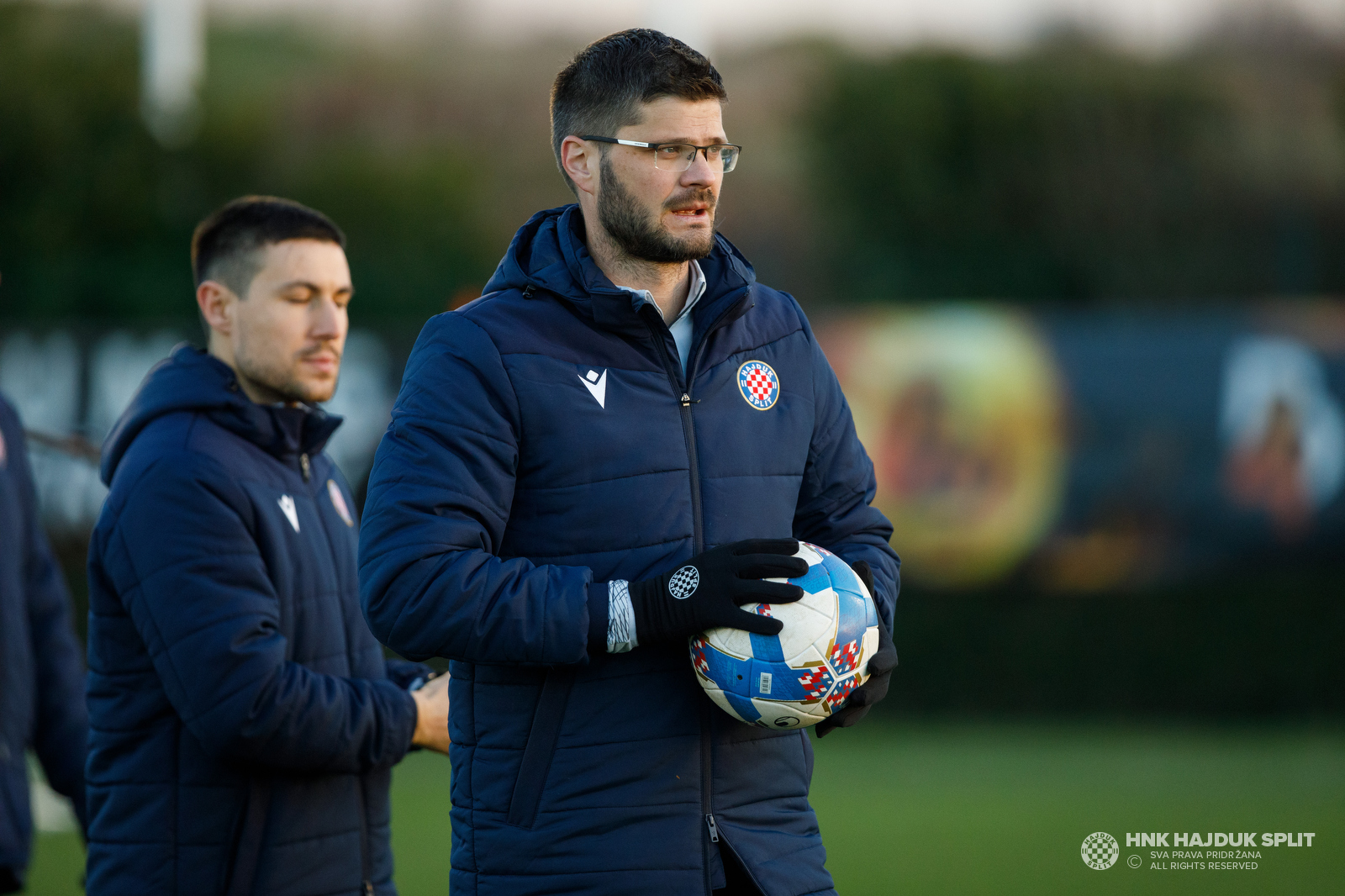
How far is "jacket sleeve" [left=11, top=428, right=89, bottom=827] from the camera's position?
178 inches

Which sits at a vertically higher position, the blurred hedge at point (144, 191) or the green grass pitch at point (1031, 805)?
the blurred hedge at point (144, 191)

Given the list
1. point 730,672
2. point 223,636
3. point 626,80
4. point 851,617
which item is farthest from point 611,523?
point 223,636

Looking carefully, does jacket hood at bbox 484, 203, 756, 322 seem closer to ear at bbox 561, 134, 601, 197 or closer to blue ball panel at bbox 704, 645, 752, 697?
ear at bbox 561, 134, 601, 197

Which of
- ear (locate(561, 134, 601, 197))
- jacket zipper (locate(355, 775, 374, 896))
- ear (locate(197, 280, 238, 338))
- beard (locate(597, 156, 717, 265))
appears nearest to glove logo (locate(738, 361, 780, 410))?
beard (locate(597, 156, 717, 265))

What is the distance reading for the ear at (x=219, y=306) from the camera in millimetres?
4020

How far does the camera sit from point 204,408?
3748mm

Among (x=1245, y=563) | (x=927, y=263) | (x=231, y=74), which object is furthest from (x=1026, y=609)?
(x=231, y=74)

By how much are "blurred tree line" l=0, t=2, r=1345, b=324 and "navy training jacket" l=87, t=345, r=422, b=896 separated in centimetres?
1046

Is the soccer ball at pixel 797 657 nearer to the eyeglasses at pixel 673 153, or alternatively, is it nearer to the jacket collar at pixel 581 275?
the jacket collar at pixel 581 275

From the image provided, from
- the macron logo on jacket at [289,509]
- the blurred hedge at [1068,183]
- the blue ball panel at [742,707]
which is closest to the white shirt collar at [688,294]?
the blue ball panel at [742,707]

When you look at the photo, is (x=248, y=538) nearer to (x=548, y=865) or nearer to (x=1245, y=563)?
(x=548, y=865)

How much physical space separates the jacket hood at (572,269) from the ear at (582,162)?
97 mm

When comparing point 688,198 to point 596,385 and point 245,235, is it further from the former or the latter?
point 245,235

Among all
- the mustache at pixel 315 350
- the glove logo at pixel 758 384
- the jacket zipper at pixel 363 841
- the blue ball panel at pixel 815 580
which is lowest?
the jacket zipper at pixel 363 841
